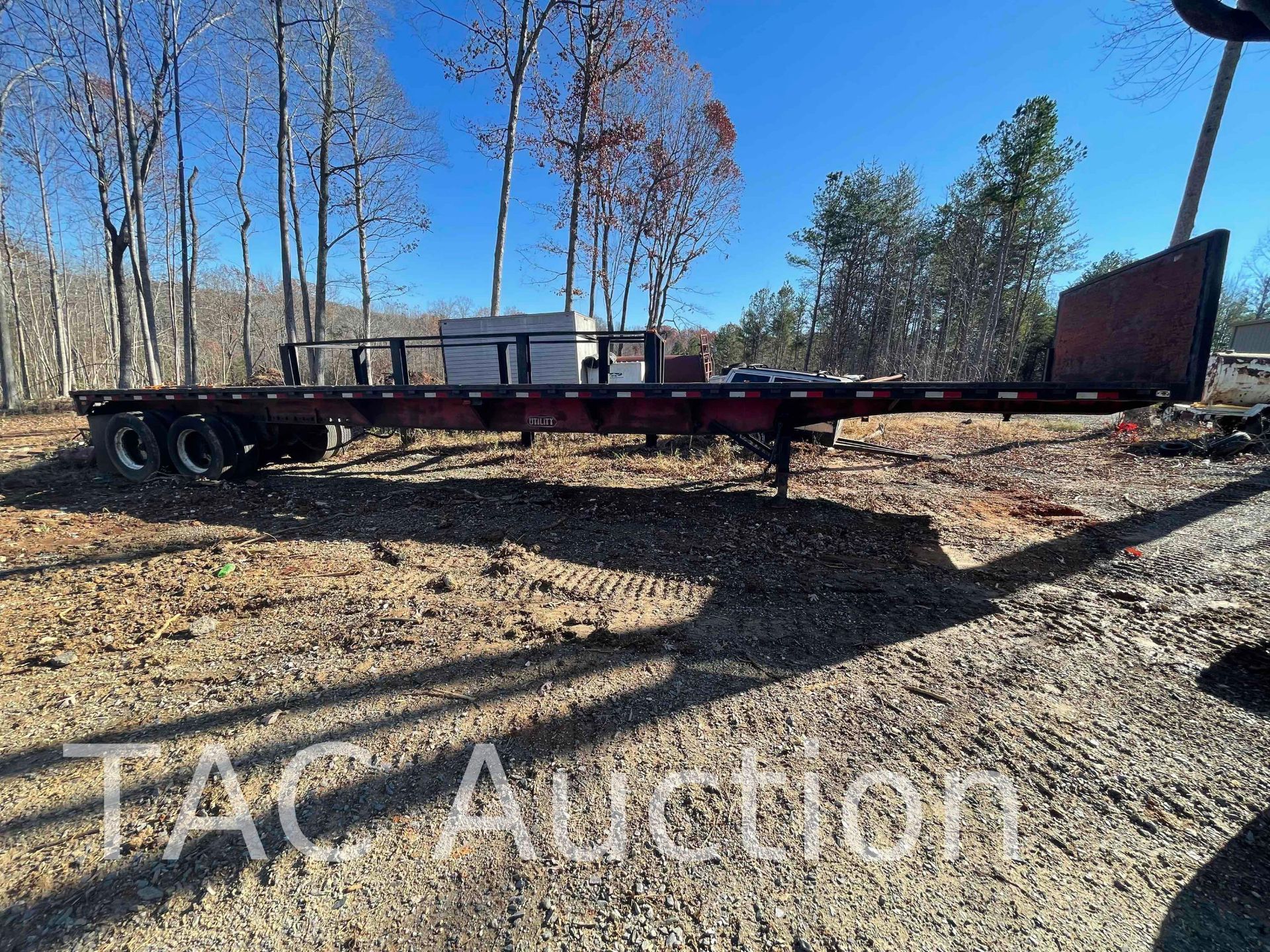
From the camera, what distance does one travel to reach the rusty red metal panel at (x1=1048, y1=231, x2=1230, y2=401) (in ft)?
13.0

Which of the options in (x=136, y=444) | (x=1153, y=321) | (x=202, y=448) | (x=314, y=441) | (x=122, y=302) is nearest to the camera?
(x=1153, y=321)

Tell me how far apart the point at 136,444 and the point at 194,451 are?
103cm

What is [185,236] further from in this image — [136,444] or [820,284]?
[820,284]

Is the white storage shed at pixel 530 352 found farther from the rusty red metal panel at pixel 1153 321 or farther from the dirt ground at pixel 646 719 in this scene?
the rusty red metal panel at pixel 1153 321

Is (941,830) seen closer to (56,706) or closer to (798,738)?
(798,738)

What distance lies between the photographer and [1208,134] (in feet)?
35.2

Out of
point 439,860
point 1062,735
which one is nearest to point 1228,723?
point 1062,735

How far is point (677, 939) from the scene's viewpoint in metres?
1.50

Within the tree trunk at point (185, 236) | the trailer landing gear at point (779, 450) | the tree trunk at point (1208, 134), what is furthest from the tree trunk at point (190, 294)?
the tree trunk at point (1208, 134)

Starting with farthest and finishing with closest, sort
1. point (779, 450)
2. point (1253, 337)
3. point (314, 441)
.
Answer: point (1253, 337) → point (314, 441) → point (779, 450)

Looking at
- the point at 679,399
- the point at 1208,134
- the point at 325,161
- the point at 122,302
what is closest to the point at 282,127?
the point at 325,161

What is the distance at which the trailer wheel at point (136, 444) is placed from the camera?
7.55 metres

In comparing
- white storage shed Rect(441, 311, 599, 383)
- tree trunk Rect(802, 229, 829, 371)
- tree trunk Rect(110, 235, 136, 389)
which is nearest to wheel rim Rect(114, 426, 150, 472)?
white storage shed Rect(441, 311, 599, 383)

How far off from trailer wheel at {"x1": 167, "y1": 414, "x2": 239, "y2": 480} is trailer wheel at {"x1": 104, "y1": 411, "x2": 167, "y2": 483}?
0.16 meters
